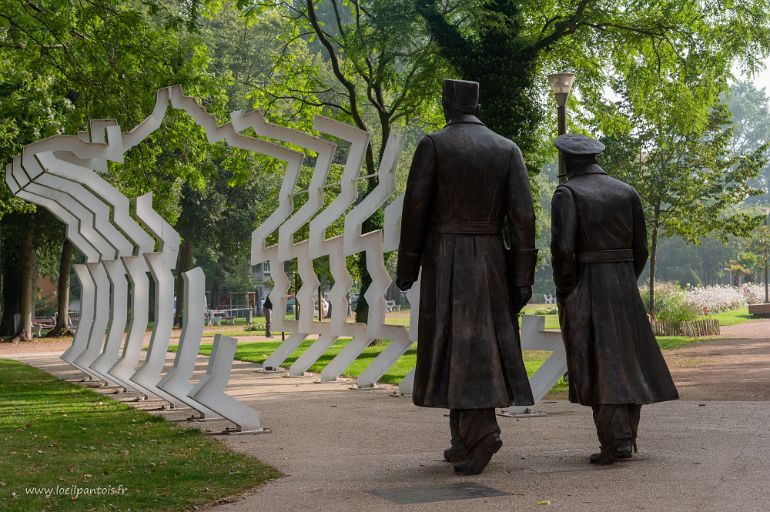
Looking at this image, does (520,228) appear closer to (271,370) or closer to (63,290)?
(271,370)

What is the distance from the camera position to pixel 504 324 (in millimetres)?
7633

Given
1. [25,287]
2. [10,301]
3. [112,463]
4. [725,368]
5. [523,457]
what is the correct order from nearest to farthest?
1. [523,457]
2. [112,463]
3. [725,368]
4. [25,287]
5. [10,301]

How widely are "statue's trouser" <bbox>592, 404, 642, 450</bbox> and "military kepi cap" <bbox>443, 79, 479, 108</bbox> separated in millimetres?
2236

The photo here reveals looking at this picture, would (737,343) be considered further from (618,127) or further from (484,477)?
(484,477)

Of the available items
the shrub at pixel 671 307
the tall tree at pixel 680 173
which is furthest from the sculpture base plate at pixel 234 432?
the tall tree at pixel 680 173

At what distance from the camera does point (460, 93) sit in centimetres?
794

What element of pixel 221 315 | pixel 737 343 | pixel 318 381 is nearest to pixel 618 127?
pixel 737 343

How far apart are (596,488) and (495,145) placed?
234cm

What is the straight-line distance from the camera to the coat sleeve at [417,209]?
7676 mm

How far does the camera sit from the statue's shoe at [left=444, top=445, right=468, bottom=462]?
7.68 m

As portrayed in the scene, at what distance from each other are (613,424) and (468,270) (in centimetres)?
143

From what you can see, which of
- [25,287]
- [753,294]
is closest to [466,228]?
[25,287]

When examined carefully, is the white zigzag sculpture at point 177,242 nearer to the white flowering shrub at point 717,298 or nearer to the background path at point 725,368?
the background path at point 725,368

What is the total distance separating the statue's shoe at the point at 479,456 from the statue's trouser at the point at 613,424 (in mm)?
784
